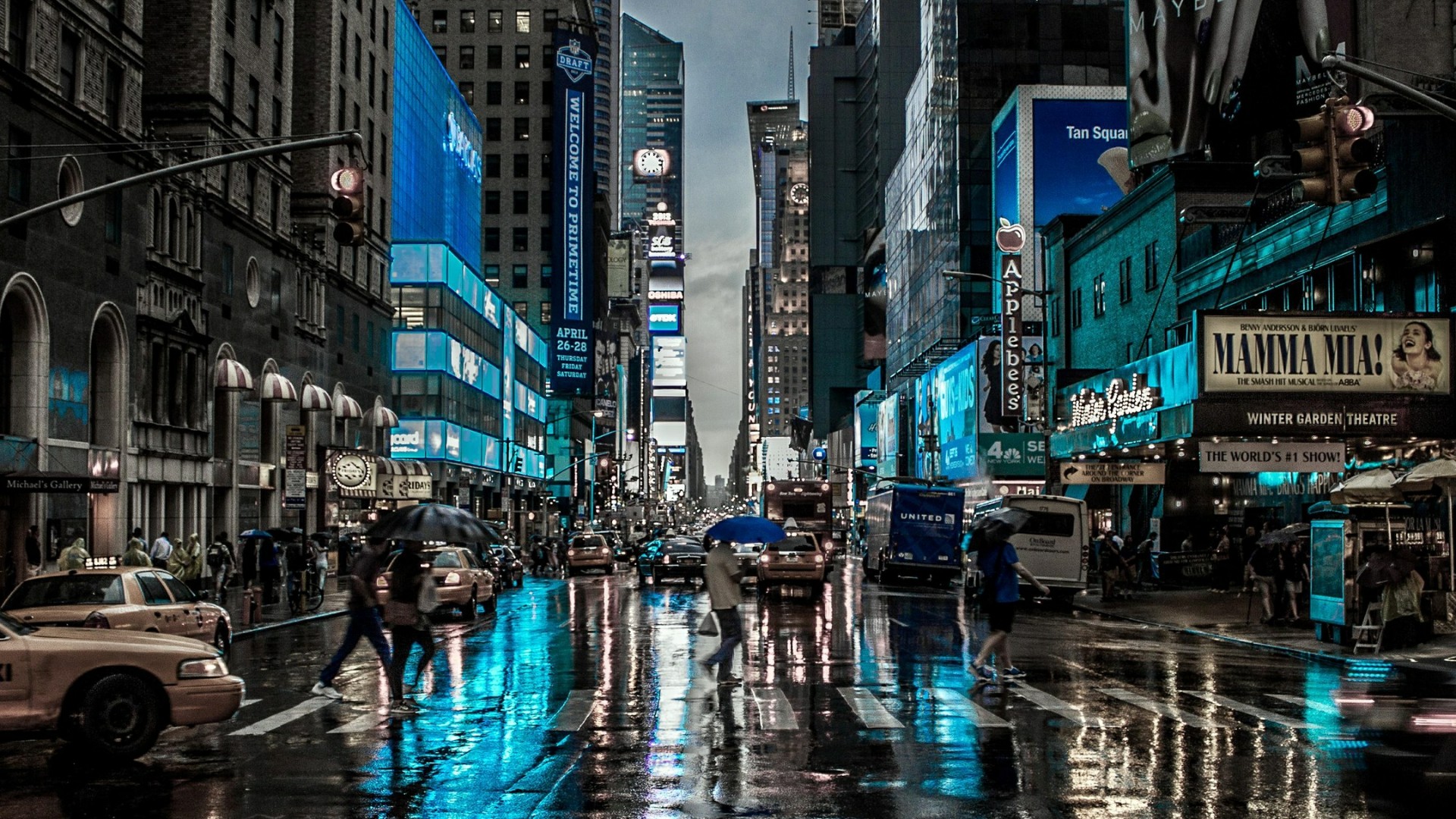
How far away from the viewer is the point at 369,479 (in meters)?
53.3

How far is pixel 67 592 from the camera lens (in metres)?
17.3

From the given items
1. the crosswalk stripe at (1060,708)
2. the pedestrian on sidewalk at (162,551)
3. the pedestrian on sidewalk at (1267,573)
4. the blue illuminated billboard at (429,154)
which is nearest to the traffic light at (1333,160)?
the crosswalk stripe at (1060,708)

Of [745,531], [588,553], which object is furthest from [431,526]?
[588,553]

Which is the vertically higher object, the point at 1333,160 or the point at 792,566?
the point at 1333,160

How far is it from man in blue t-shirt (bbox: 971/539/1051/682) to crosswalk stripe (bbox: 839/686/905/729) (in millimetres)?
1813

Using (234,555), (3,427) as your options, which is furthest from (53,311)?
(234,555)

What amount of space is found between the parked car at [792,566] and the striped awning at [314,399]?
20013mm

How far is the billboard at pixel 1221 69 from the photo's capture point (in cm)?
4066

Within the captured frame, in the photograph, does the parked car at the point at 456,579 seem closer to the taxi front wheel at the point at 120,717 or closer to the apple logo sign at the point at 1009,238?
the taxi front wheel at the point at 120,717

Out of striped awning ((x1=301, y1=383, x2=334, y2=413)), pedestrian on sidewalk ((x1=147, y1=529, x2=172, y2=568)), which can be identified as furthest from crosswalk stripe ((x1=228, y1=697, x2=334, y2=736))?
striped awning ((x1=301, y1=383, x2=334, y2=413))

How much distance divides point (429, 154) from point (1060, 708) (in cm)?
7390

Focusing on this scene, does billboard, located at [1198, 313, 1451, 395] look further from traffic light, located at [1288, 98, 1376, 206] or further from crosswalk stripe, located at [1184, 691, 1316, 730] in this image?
traffic light, located at [1288, 98, 1376, 206]

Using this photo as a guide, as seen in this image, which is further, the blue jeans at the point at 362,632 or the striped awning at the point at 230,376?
the striped awning at the point at 230,376

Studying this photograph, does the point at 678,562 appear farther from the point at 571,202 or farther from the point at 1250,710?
the point at 571,202
